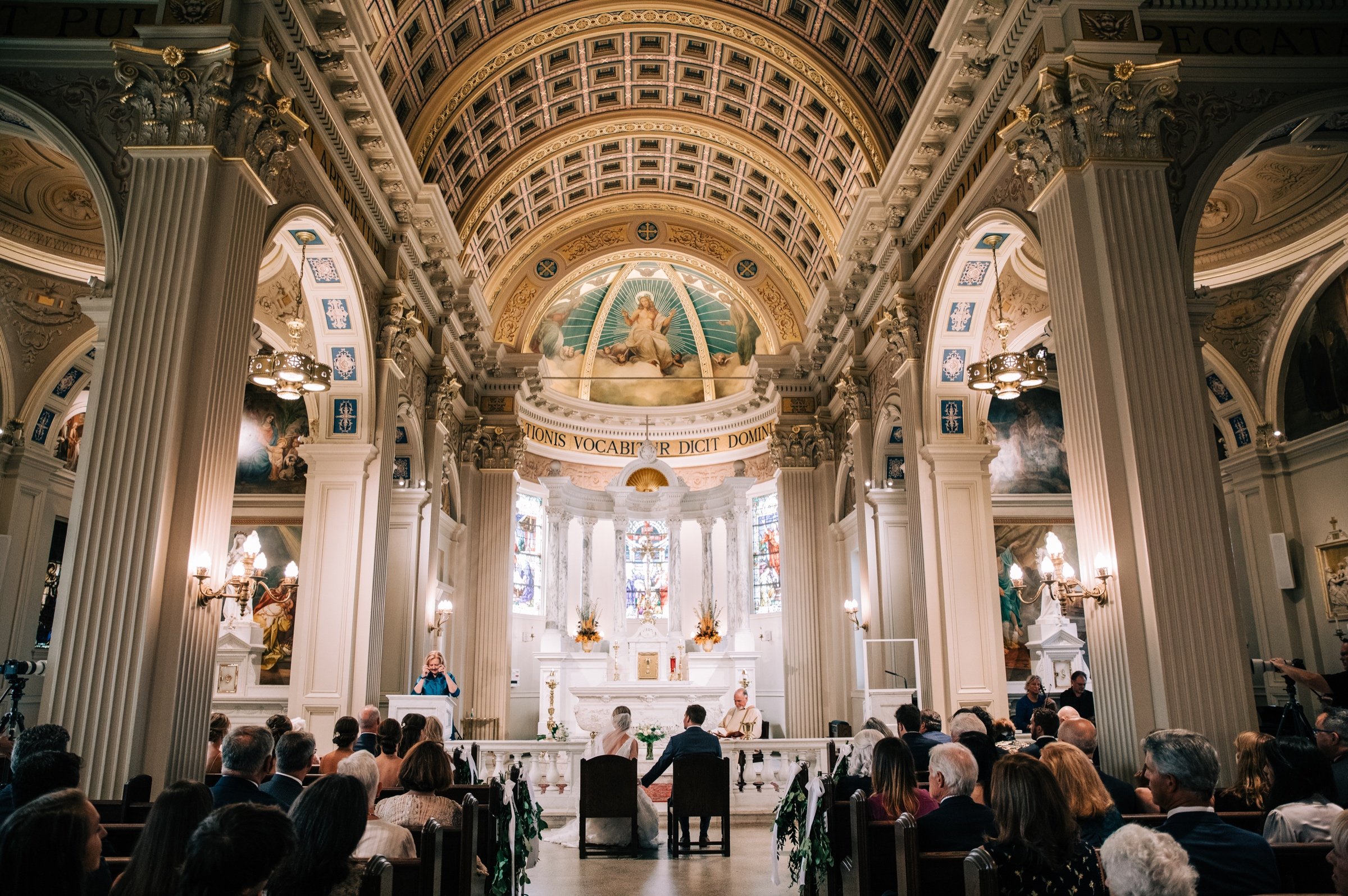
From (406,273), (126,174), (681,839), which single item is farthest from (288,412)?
(681,839)

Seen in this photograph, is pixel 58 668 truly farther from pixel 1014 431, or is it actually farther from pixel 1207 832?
pixel 1014 431

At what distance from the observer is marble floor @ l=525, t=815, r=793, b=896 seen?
24.5 feet

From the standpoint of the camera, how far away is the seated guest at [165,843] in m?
2.76

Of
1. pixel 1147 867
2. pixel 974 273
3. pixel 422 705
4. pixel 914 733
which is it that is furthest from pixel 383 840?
pixel 974 273

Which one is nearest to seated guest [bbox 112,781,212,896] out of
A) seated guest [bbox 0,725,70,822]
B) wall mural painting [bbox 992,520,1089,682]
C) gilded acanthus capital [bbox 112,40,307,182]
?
seated guest [bbox 0,725,70,822]

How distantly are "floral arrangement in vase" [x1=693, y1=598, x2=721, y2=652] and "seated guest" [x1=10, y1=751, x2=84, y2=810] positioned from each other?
1878 centimetres

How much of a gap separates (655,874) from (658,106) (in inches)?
579

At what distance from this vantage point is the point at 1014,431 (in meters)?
18.5

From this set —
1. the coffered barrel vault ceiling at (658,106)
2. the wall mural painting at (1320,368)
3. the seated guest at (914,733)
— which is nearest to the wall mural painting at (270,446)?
the coffered barrel vault ceiling at (658,106)

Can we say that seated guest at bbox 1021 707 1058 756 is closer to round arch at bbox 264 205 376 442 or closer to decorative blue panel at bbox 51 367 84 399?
round arch at bbox 264 205 376 442

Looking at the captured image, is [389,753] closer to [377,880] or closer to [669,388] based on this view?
[377,880]

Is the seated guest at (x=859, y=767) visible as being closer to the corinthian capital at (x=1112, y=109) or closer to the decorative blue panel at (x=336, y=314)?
the corinthian capital at (x=1112, y=109)

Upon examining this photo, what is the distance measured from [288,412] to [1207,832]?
16.0 m

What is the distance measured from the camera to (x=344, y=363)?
1295 centimetres
